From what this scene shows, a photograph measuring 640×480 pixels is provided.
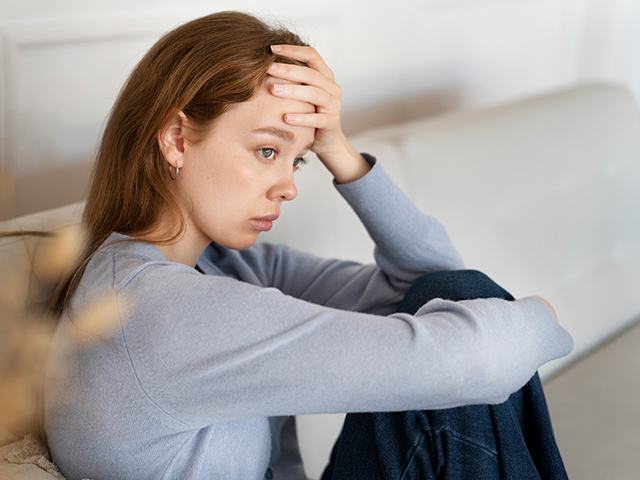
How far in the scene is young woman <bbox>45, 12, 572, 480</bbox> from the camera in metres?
0.65

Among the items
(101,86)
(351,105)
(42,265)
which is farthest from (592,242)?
(42,265)

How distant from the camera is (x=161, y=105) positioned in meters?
0.81

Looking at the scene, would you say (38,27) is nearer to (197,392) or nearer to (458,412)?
(197,392)

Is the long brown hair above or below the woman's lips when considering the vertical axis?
above

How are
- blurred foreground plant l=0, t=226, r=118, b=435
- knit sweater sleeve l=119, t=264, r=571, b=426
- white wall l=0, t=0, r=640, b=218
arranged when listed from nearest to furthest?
knit sweater sleeve l=119, t=264, r=571, b=426 < blurred foreground plant l=0, t=226, r=118, b=435 < white wall l=0, t=0, r=640, b=218

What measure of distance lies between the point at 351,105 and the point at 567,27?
1258 millimetres

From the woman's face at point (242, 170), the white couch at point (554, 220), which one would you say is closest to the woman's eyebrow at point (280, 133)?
the woman's face at point (242, 170)

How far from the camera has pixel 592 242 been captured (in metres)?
1.70

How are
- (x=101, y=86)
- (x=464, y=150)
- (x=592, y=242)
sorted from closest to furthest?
1. (x=101, y=86)
2. (x=464, y=150)
3. (x=592, y=242)

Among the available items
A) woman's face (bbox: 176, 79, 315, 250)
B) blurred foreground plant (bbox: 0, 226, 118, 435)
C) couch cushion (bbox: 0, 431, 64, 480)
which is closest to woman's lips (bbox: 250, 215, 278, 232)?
woman's face (bbox: 176, 79, 315, 250)

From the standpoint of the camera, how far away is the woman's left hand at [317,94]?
2.72ft

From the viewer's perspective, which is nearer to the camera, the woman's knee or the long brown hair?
the long brown hair

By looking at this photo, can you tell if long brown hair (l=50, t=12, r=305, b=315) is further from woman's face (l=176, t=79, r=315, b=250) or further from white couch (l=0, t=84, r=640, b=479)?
white couch (l=0, t=84, r=640, b=479)

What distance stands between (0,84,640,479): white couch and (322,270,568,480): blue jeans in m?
0.33
